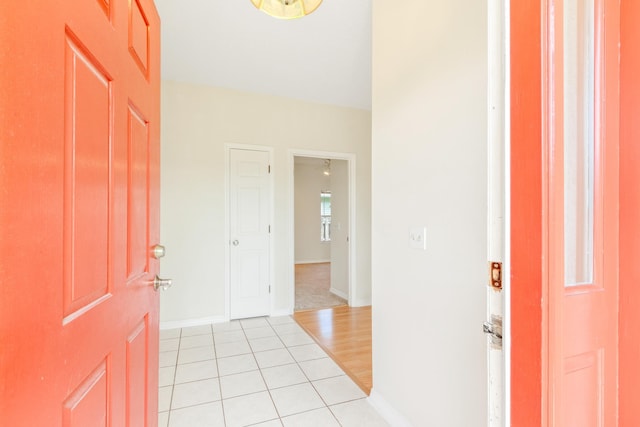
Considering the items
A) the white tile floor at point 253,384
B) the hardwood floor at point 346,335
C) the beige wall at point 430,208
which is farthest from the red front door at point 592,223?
the hardwood floor at point 346,335

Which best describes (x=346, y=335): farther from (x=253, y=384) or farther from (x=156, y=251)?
(x=156, y=251)

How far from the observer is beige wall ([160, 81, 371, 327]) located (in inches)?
127

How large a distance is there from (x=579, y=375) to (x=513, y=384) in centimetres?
27

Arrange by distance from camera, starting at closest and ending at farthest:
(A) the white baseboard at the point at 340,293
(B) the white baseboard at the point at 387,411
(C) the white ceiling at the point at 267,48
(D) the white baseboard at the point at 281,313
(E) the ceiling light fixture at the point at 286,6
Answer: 1. (B) the white baseboard at the point at 387,411
2. (E) the ceiling light fixture at the point at 286,6
3. (C) the white ceiling at the point at 267,48
4. (D) the white baseboard at the point at 281,313
5. (A) the white baseboard at the point at 340,293

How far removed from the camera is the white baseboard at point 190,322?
320 centimetres

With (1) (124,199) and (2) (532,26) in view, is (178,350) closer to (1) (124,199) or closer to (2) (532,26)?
(1) (124,199)

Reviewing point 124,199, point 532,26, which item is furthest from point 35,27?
point 532,26

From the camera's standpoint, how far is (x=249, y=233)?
11.7 ft

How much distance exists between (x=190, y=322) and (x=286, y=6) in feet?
10.4

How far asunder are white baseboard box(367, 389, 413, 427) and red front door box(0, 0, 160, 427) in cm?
131

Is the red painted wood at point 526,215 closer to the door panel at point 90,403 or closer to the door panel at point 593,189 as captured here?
the door panel at point 593,189

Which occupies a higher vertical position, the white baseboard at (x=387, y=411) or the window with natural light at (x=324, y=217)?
the window with natural light at (x=324, y=217)

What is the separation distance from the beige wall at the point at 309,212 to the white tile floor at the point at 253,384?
4661mm

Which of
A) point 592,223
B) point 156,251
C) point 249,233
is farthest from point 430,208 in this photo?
point 249,233
